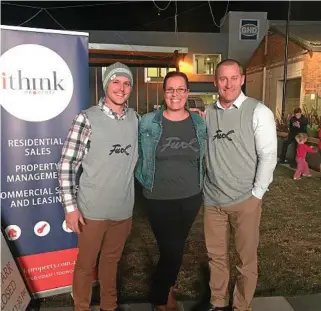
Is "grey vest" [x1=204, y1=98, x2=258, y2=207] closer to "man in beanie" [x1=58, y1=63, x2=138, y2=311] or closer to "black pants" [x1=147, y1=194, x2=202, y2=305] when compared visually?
"black pants" [x1=147, y1=194, x2=202, y2=305]

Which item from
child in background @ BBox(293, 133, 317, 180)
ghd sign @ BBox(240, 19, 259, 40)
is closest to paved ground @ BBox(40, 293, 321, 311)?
child in background @ BBox(293, 133, 317, 180)

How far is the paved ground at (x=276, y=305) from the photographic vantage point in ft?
9.36

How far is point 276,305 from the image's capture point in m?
2.92

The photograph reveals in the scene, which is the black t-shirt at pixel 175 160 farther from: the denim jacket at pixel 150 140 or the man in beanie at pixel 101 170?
the man in beanie at pixel 101 170

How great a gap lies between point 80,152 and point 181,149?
0.62 m

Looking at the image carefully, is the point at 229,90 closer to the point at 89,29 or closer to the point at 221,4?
the point at 89,29

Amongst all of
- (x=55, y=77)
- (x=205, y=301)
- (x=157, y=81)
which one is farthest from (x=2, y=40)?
(x=157, y=81)

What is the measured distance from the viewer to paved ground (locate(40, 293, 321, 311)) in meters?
2.85

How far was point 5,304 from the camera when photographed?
2.33 m

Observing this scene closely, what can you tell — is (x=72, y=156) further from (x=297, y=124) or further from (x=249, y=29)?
(x=249, y=29)

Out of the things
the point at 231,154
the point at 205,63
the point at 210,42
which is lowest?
the point at 231,154

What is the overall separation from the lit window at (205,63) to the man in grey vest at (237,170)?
18.0m

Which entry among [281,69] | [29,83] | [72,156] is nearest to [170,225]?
[72,156]

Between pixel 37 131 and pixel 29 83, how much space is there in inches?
13.4
